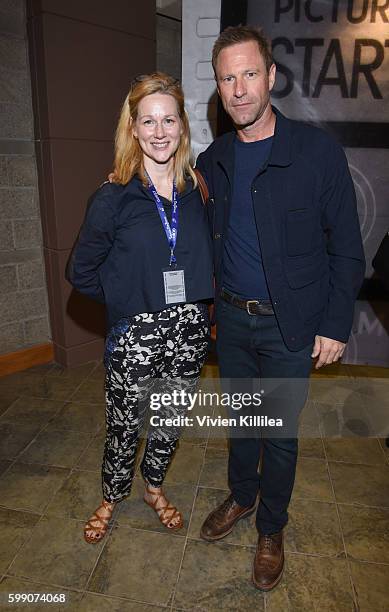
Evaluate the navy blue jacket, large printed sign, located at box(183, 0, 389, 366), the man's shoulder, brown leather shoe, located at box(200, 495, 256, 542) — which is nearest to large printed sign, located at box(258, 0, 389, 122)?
large printed sign, located at box(183, 0, 389, 366)

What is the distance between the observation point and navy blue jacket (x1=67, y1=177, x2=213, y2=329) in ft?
5.58

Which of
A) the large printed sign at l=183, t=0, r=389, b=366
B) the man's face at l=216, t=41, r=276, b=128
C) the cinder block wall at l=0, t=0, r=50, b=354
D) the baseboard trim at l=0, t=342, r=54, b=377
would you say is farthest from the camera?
the baseboard trim at l=0, t=342, r=54, b=377

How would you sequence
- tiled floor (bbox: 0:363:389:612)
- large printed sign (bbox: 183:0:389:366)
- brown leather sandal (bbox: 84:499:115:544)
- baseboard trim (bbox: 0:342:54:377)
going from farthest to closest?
1. baseboard trim (bbox: 0:342:54:377)
2. large printed sign (bbox: 183:0:389:366)
3. brown leather sandal (bbox: 84:499:115:544)
4. tiled floor (bbox: 0:363:389:612)

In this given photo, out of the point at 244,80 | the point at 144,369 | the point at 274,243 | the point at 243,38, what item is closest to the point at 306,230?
the point at 274,243

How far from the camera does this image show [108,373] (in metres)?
1.92

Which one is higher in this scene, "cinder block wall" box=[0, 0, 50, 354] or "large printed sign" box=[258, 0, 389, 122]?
"large printed sign" box=[258, 0, 389, 122]

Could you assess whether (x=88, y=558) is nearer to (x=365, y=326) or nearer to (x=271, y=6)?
(x=365, y=326)

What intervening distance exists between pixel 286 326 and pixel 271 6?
253 centimetres

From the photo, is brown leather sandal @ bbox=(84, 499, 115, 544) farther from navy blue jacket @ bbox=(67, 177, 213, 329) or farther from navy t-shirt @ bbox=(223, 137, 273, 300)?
navy t-shirt @ bbox=(223, 137, 273, 300)

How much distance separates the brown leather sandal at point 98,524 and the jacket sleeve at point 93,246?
3.62 feet

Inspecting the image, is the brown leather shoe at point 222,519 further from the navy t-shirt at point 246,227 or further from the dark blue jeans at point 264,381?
the navy t-shirt at point 246,227

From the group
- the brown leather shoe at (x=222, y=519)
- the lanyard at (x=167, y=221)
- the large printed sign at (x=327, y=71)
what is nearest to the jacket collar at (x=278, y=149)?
the lanyard at (x=167, y=221)

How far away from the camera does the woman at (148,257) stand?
1.69 meters

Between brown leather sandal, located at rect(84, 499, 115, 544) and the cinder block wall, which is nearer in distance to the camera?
brown leather sandal, located at rect(84, 499, 115, 544)
